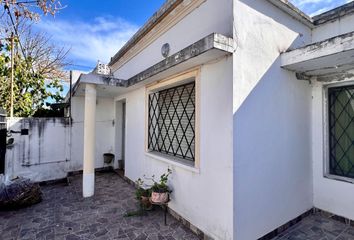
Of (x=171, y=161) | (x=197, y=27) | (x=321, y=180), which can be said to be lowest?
(x=321, y=180)

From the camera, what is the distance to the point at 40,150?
7.43 meters

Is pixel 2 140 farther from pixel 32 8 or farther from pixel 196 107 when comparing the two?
pixel 196 107

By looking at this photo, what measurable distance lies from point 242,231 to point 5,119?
26.0ft

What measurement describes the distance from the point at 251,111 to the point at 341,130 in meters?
2.91

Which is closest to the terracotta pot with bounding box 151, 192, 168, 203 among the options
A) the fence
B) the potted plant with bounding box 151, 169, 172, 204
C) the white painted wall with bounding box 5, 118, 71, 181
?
the potted plant with bounding box 151, 169, 172, 204

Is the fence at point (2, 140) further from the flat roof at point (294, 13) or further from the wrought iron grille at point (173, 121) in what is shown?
the flat roof at point (294, 13)

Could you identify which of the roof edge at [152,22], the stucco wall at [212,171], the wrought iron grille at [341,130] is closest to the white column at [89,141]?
the roof edge at [152,22]

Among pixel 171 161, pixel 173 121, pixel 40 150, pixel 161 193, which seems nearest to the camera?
pixel 161 193

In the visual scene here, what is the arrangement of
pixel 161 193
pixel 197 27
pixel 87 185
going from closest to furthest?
pixel 197 27
pixel 161 193
pixel 87 185

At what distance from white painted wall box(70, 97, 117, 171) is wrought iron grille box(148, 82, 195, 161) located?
12.9ft

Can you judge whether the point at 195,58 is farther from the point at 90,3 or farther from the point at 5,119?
the point at 5,119

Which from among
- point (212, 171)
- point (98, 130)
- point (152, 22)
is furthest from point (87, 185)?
point (152, 22)

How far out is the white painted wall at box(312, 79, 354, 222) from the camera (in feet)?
14.6

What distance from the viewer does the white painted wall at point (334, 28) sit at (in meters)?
4.25
